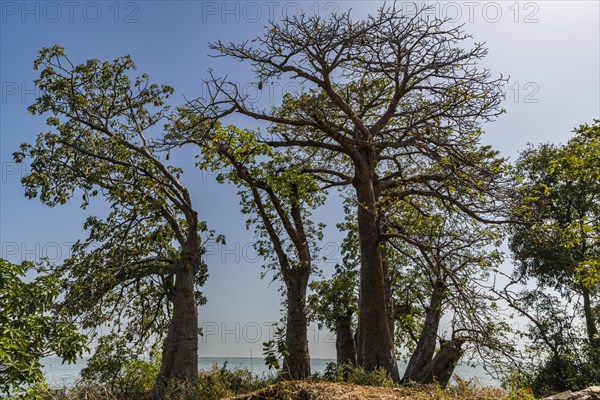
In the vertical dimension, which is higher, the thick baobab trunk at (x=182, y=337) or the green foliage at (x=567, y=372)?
the thick baobab trunk at (x=182, y=337)

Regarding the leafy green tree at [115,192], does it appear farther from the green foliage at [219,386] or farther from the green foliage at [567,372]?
the green foliage at [567,372]

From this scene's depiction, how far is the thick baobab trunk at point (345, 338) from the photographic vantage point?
16203mm

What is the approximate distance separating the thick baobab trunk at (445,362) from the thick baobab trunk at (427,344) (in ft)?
0.68

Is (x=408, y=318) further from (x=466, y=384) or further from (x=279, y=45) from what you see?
(x=279, y=45)

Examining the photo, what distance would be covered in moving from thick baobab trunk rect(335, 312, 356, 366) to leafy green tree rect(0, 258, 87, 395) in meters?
8.98

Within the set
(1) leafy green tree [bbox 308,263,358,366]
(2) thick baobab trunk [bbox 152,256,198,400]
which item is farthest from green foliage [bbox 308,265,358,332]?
(2) thick baobab trunk [bbox 152,256,198,400]

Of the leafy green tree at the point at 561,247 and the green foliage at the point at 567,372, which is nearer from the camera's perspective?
the green foliage at the point at 567,372

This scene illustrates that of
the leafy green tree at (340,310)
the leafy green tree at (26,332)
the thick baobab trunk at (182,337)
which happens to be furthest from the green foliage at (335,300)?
the leafy green tree at (26,332)

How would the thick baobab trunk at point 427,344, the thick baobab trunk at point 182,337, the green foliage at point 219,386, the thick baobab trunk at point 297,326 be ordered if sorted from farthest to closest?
the thick baobab trunk at point 182,337, the thick baobab trunk at point 297,326, the thick baobab trunk at point 427,344, the green foliage at point 219,386

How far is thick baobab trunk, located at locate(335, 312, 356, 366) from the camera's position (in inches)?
638

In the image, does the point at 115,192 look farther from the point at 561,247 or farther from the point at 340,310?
the point at 561,247

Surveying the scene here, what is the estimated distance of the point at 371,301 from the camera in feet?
41.9

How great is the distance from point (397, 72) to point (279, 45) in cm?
329

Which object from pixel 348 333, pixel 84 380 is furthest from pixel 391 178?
pixel 84 380
